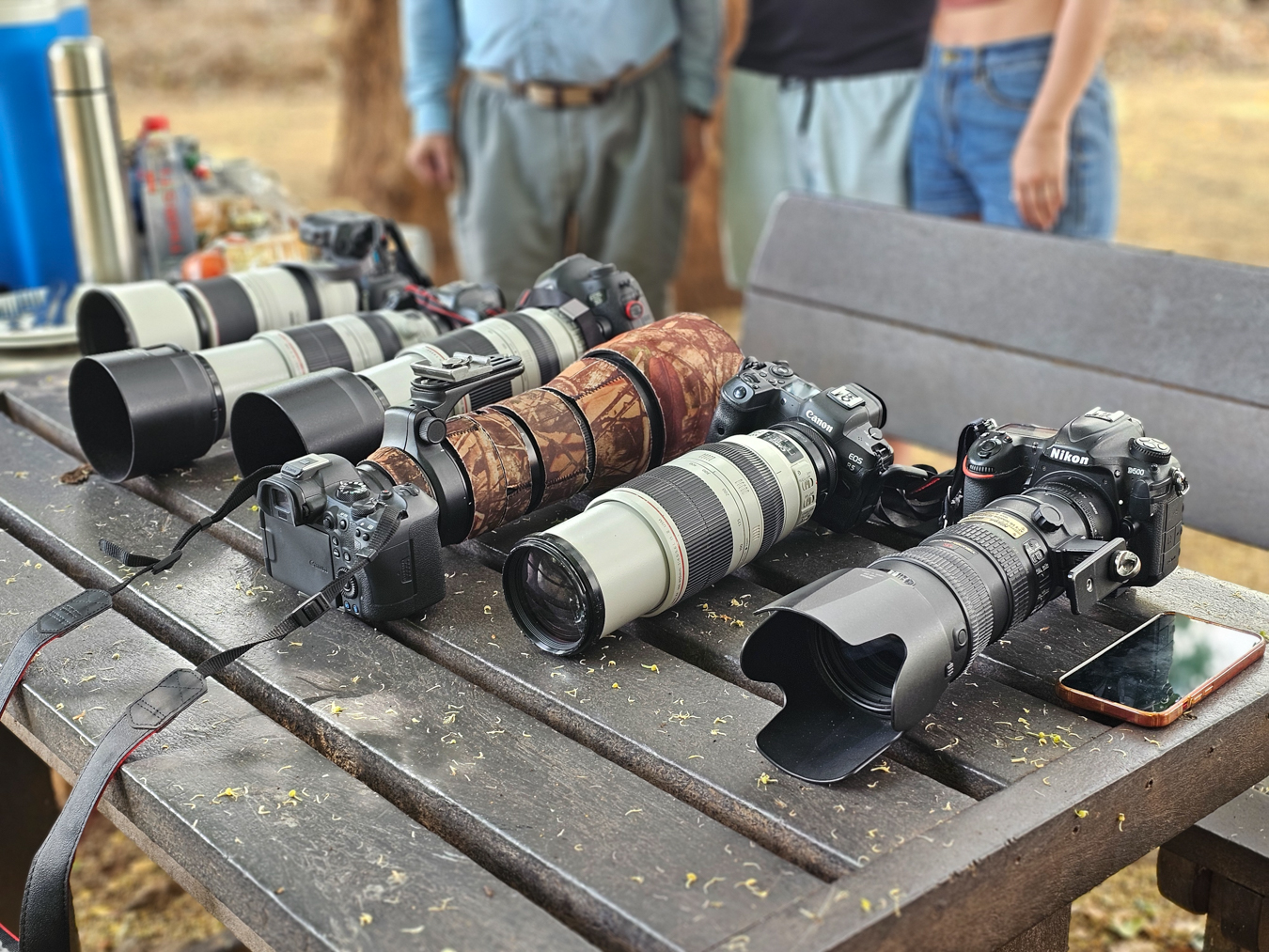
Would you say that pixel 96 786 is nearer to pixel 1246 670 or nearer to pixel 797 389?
pixel 797 389

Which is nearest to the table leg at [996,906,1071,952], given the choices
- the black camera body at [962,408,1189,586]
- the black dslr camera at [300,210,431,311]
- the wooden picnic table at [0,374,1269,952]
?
the wooden picnic table at [0,374,1269,952]

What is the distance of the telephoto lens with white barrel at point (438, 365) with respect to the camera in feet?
5.22

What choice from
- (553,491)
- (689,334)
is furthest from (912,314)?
(553,491)

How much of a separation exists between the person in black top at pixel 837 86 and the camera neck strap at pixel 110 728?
6.70 feet

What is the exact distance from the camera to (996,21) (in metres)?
2.76

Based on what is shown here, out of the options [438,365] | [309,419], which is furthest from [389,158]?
[438,365]

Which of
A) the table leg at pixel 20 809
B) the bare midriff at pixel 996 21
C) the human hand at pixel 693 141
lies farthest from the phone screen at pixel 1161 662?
the human hand at pixel 693 141

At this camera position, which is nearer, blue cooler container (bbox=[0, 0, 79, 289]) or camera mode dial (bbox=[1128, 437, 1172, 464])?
camera mode dial (bbox=[1128, 437, 1172, 464])

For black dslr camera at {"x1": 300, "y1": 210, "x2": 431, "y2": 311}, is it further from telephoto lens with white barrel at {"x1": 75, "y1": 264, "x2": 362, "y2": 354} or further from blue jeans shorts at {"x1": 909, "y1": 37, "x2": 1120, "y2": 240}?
blue jeans shorts at {"x1": 909, "y1": 37, "x2": 1120, "y2": 240}

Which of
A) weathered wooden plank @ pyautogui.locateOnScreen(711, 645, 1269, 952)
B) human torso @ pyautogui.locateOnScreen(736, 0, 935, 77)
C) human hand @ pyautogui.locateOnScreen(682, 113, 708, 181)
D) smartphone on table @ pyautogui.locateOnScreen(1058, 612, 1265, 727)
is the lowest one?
weathered wooden plank @ pyautogui.locateOnScreen(711, 645, 1269, 952)

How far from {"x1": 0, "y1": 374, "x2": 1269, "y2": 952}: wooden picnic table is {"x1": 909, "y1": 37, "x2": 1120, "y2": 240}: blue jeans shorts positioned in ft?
4.99

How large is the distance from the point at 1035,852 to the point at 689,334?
813 mm

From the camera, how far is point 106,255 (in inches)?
98.3

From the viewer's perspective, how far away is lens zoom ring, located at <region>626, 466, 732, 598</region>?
1378 millimetres
